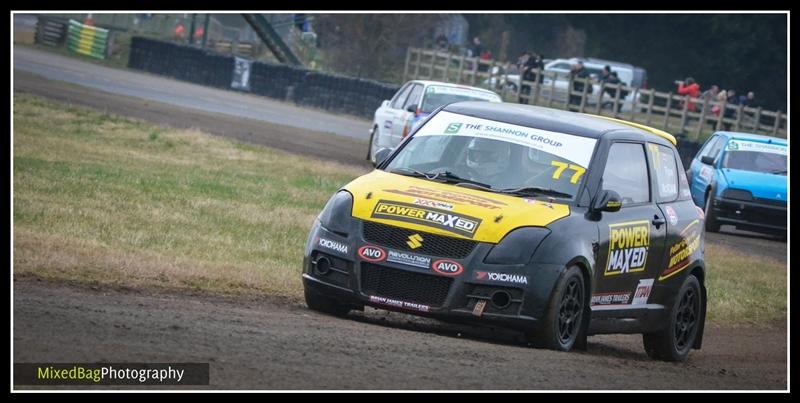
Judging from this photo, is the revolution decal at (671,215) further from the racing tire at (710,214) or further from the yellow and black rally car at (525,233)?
the racing tire at (710,214)

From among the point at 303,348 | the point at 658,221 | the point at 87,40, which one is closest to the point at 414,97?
the point at 658,221

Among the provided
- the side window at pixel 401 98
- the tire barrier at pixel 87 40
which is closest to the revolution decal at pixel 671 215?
the side window at pixel 401 98

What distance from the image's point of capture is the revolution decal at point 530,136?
9.49 meters

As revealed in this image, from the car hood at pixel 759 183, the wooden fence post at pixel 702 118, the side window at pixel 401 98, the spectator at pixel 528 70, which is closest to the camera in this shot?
the car hood at pixel 759 183

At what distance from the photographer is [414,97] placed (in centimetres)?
2509

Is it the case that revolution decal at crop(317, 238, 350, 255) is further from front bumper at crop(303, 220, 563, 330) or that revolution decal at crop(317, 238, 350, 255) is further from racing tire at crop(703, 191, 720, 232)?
racing tire at crop(703, 191, 720, 232)

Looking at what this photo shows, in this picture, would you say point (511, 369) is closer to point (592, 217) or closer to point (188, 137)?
point (592, 217)

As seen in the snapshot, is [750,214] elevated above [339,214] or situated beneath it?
situated beneath

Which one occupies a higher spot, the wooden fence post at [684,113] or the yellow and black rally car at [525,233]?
the wooden fence post at [684,113]

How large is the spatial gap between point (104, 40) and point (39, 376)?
2014 inches

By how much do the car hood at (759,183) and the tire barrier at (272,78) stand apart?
18.9 meters

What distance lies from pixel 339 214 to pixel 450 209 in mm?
752

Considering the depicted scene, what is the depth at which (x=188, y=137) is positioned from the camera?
81.3ft

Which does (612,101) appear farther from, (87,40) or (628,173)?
(628,173)
